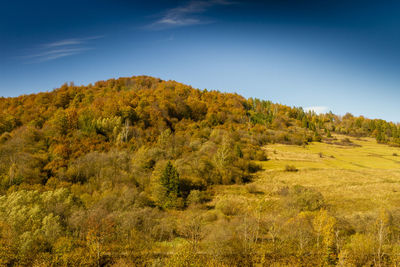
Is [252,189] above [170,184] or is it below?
below

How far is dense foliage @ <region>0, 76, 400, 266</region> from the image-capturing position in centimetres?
2283

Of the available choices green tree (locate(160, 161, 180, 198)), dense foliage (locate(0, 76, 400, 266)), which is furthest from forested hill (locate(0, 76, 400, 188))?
green tree (locate(160, 161, 180, 198))

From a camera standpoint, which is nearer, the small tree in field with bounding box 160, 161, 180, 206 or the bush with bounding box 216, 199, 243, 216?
the bush with bounding box 216, 199, 243, 216

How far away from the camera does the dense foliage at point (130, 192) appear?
2283cm

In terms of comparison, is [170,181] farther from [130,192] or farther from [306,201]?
[306,201]

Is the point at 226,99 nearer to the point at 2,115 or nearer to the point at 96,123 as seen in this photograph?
the point at 96,123

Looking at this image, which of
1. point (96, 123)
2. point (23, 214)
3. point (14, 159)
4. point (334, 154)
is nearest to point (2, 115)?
A: point (96, 123)

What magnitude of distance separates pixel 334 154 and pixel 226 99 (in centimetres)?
8167

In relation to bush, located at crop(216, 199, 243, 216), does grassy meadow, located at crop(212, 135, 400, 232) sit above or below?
above

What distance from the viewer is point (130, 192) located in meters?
38.6

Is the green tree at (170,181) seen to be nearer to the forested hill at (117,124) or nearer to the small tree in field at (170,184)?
the small tree in field at (170,184)

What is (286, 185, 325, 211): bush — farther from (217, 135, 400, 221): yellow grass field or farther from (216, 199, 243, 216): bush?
(216, 199, 243, 216): bush

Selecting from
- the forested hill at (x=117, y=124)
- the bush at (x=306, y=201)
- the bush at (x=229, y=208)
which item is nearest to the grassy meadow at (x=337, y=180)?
the bush at (x=306, y=201)

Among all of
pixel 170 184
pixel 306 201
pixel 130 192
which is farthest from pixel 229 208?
pixel 130 192
